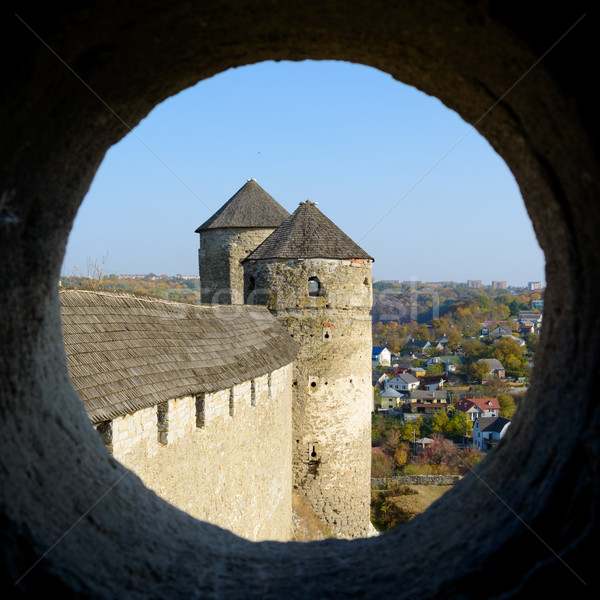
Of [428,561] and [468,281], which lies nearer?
[428,561]

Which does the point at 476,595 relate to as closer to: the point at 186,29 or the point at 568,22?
the point at 568,22

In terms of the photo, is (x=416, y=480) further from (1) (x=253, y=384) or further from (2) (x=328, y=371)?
(1) (x=253, y=384)

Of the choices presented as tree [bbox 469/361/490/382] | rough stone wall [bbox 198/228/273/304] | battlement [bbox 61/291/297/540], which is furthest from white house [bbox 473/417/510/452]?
battlement [bbox 61/291/297/540]

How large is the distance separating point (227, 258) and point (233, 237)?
0.88 meters

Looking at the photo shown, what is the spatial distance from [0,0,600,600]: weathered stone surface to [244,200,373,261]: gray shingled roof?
37.2 feet

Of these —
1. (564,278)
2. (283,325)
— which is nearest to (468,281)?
(283,325)

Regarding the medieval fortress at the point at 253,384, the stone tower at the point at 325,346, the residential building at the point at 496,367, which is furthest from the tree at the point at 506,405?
the stone tower at the point at 325,346

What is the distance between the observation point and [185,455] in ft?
22.5

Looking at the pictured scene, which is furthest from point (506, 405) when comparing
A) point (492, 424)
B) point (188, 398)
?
point (188, 398)

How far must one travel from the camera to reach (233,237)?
23672 mm

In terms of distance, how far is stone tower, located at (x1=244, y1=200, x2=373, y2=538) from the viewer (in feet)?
45.9

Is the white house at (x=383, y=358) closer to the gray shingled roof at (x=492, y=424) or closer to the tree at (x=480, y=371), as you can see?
the tree at (x=480, y=371)

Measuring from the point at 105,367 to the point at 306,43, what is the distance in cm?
420

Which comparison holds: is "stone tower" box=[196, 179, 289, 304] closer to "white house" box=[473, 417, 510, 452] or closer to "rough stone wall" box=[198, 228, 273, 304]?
"rough stone wall" box=[198, 228, 273, 304]
